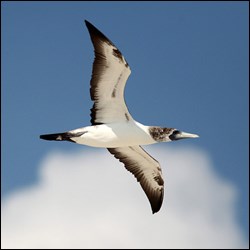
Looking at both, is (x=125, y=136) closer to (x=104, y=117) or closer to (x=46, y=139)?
(x=104, y=117)

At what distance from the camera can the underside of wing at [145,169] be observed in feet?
75.9

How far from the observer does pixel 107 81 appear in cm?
2019

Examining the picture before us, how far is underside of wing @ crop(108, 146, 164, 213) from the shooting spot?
23141mm

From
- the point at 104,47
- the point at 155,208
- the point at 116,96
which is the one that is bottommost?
the point at 155,208

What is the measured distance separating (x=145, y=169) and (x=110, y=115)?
11.0 ft

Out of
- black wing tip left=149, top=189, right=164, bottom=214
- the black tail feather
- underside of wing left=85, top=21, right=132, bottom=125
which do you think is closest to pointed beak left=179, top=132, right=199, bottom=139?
underside of wing left=85, top=21, right=132, bottom=125

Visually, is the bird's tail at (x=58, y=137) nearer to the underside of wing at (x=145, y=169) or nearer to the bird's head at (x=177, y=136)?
the bird's head at (x=177, y=136)

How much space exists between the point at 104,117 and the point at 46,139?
6.63ft

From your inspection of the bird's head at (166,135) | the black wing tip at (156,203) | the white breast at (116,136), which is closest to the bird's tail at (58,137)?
the white breast at (116,136)

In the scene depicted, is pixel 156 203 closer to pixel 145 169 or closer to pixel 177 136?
pixel 145 169

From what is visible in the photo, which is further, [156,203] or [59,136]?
[156,203]

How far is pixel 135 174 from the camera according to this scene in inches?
930

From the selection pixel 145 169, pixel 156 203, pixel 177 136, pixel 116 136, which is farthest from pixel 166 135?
pixel 156 203

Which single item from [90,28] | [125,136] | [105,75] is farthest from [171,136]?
[90,28]
